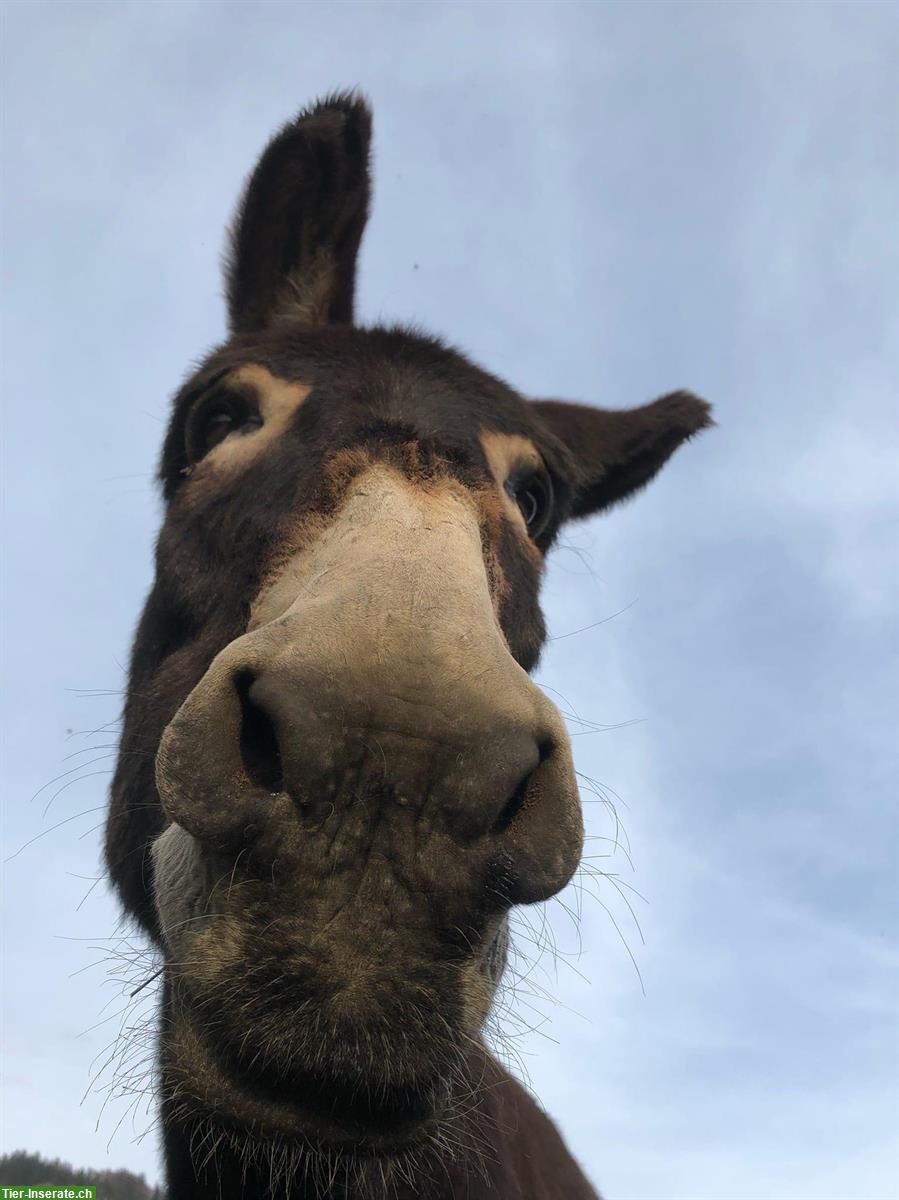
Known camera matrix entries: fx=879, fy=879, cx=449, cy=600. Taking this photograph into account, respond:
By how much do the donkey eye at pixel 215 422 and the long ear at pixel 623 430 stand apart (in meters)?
2.01

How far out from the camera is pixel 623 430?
16.3 feet

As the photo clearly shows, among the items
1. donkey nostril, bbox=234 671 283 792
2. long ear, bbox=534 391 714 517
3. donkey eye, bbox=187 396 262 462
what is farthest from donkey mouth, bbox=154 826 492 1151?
long ear, bbox=534 391 714 517

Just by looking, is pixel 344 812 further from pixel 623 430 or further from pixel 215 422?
pixel 623 430

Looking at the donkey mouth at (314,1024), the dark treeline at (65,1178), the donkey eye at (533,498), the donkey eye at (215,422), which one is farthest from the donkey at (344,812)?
the dark treeline at (65,1178)

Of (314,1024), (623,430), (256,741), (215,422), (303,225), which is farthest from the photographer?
(623,430)

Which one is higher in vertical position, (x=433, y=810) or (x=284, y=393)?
(x=284, y=393)

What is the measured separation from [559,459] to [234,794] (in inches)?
98.2

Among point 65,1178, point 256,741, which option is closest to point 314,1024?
point 256,741

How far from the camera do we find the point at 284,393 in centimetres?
316

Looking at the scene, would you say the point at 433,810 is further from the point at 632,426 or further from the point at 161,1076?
the point at 632,426

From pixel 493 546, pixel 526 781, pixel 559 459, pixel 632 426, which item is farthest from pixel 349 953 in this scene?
pixel 632 426

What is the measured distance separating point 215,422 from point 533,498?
1.36 m

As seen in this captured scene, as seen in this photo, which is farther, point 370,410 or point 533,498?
point 533,498

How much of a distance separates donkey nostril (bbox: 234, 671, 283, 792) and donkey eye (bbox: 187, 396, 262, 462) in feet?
5.67
